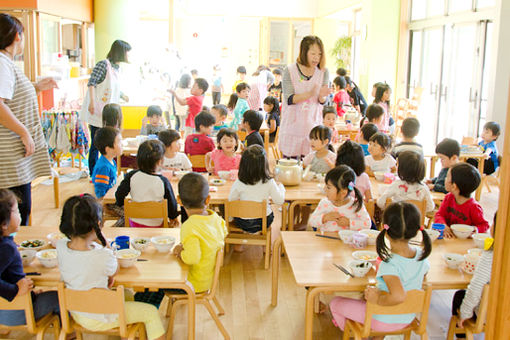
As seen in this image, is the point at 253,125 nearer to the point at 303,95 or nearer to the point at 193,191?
the point at 303,95

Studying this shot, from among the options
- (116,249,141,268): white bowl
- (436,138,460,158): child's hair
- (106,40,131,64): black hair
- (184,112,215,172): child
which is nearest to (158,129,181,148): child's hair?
(184,112,215,172): child

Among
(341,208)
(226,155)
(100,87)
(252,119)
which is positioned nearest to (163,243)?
(341,208)

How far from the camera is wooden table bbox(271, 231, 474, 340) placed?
2.38m

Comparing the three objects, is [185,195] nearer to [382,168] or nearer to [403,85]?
[382,168]

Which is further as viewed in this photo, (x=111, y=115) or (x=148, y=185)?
(x=111, y=115)

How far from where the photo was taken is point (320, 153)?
447 cm

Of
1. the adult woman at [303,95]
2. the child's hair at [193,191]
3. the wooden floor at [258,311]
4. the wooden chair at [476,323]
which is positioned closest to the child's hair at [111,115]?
the adult woman at [303,95]

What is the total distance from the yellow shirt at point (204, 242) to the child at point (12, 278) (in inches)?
26.8

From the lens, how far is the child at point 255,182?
12.0ft

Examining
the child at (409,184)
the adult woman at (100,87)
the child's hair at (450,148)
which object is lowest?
the child at (409,184)

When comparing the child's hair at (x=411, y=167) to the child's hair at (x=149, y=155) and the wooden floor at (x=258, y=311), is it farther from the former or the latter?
the child's hair at (x=149, y=155)

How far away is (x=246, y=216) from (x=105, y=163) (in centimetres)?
117

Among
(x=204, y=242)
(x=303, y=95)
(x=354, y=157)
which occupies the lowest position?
(x=204, y=242)

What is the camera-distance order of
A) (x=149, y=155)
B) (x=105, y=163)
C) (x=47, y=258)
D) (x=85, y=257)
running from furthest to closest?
(x=105, y=163)
(x=149, y=155)
(x=47, y=258)
(x=85, y=257)
